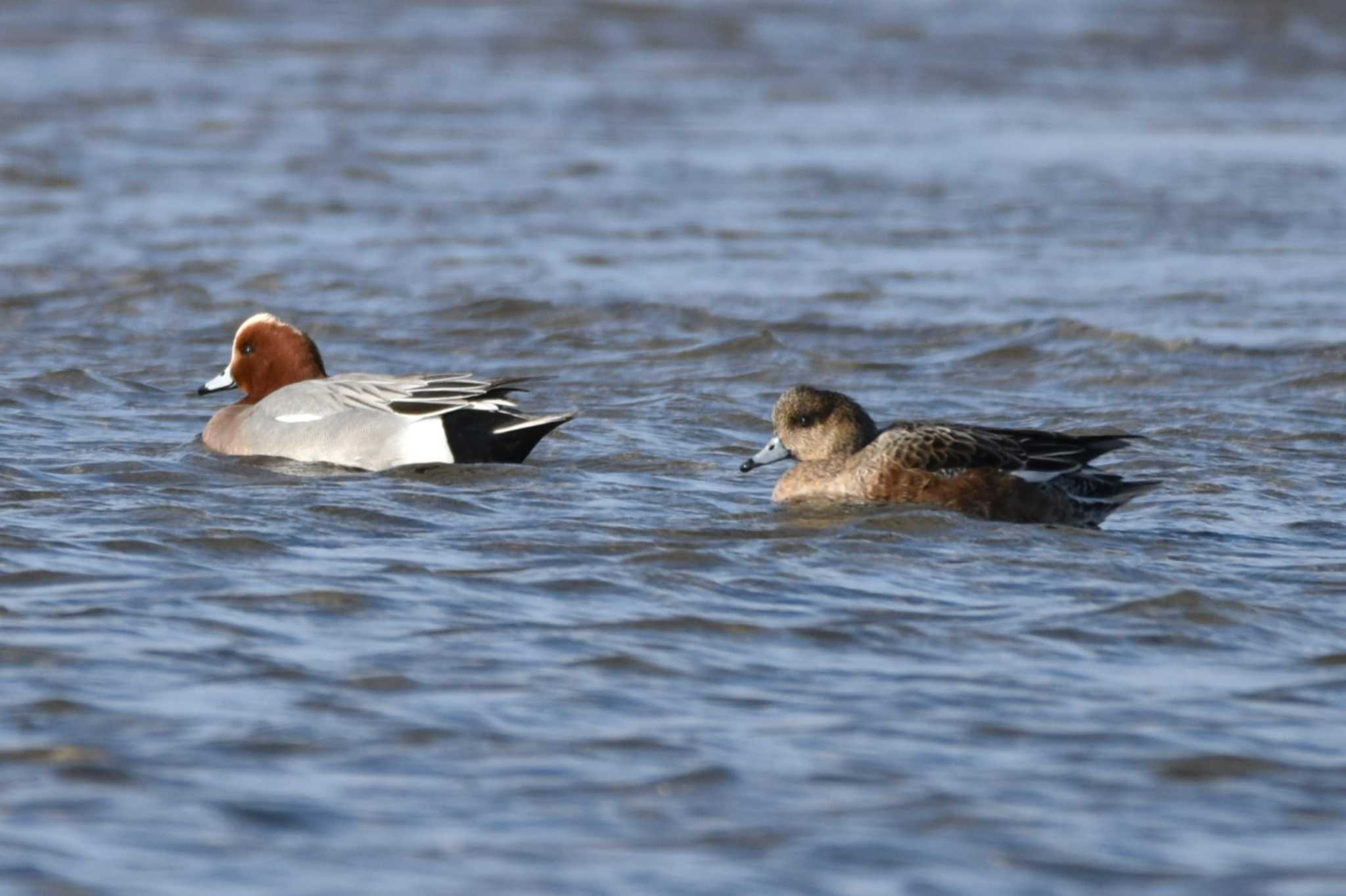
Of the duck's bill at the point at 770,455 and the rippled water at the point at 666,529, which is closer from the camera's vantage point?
the rippled water at the point at 666,529

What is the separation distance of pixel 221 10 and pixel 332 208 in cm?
1184

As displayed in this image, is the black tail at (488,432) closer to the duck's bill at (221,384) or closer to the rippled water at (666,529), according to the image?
the rippled water at (666,529)

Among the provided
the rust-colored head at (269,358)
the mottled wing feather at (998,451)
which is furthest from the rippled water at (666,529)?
the rust-colored head at (269,358)

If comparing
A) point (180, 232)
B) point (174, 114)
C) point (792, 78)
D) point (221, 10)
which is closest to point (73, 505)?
point (180, 232)

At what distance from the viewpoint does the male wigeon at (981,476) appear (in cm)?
752

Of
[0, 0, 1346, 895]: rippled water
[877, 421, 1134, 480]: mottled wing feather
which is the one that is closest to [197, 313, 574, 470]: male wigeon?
[0, 0, 1346, 895]: rippled water

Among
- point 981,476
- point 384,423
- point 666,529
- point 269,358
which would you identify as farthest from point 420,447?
point 981,476

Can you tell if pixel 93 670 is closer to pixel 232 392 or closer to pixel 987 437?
pixel 987 437

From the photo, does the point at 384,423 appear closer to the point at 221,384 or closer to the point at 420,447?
the point at 420,447

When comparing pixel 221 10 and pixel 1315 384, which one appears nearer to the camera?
pixel 1315 384

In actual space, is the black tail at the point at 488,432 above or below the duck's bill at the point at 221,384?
below

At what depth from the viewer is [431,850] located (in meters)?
4.39

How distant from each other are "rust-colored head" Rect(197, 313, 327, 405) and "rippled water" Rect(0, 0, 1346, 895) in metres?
0.41

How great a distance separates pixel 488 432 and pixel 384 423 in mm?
394
